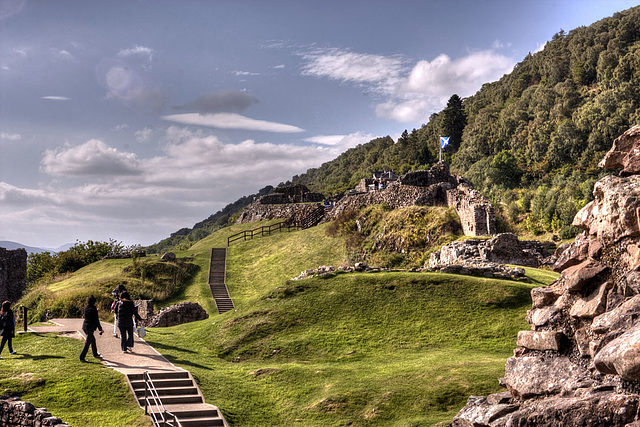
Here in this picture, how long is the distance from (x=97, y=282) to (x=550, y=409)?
3648 cm

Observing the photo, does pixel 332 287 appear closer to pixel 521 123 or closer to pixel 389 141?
pixel 521 123

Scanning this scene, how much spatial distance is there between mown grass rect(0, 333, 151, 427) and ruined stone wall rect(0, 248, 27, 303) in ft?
75.1

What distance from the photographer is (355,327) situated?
67.3 feet

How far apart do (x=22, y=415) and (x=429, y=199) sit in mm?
36379

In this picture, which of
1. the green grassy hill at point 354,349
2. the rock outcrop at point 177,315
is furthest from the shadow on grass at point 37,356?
the rock outcrop at point 177,315

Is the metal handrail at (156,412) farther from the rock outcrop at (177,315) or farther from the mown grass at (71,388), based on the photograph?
the rock outcrop at (177,315)

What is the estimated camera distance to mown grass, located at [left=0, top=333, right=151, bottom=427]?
13344 mm

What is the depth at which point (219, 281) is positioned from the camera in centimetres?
4284

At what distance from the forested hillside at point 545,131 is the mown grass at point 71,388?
47.4 m

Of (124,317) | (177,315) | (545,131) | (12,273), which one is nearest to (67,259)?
(12,273)

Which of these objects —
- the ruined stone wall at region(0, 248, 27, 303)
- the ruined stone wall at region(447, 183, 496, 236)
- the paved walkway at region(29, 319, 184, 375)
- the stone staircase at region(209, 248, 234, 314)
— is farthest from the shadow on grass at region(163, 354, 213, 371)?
the ruined stone wall at region(0, 248, 27, 303)

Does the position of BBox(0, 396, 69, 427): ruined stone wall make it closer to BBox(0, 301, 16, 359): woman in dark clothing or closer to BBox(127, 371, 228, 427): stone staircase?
BBox(127, 371, 228, 427): stone staircase

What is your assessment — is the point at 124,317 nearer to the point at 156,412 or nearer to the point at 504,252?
the point at 156,412

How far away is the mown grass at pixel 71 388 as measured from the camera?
1334cm
